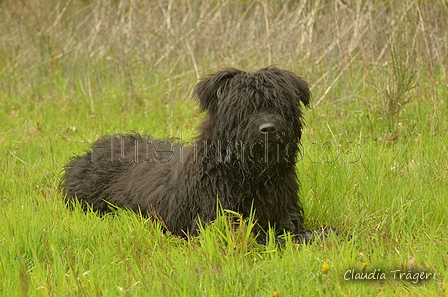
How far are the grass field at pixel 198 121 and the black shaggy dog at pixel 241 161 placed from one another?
306 millimetres

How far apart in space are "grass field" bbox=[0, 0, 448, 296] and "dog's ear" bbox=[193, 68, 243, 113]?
101 centimetres

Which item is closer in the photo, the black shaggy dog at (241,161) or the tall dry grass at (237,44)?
the black shaggy dog at (241,161)

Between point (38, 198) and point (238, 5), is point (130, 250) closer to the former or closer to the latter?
point (38, 198)

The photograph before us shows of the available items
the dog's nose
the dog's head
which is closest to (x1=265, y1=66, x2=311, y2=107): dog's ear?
the dog's head

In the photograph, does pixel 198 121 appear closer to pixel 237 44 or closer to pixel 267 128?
pixel 237 44

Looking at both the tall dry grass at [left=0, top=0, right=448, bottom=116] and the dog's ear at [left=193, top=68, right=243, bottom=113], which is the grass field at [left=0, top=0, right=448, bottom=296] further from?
the dog's ear at [left=193, top=68, right=243, bottom=113]

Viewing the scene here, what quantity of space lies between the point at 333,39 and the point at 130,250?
5465 millimetres

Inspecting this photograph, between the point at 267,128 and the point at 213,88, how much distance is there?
67cm

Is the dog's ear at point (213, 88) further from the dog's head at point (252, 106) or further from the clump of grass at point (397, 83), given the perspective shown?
the clump of grass at point (397, 83)

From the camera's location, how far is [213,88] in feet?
14.2

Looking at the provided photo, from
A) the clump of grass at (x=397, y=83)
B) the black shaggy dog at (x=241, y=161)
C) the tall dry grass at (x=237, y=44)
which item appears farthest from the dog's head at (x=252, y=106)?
the tall dry grass at (x=237, y=44)

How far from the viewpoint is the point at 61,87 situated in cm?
1053

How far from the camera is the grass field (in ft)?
11.3

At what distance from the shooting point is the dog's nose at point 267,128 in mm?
3930
